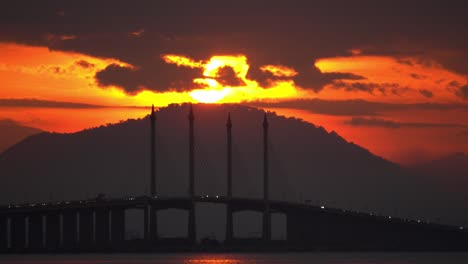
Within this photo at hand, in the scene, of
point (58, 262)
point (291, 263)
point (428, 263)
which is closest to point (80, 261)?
point (58, 262)

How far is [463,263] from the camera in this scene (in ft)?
651

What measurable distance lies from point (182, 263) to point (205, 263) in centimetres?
219

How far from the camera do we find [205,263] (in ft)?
651

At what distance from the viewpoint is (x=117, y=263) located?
635ft

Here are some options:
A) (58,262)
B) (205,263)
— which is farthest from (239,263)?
(58,262)

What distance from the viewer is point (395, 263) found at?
19812cm

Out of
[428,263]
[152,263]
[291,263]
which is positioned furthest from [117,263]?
[428,263]

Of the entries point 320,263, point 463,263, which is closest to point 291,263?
point 320,263

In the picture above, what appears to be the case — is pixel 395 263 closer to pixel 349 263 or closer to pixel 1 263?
pixel 349 263

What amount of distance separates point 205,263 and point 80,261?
11432 mm

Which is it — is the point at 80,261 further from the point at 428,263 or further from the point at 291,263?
the point at 428,263

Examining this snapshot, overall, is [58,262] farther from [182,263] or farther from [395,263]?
[395,263]

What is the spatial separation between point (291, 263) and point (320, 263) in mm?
2753

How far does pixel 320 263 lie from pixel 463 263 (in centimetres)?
1290
